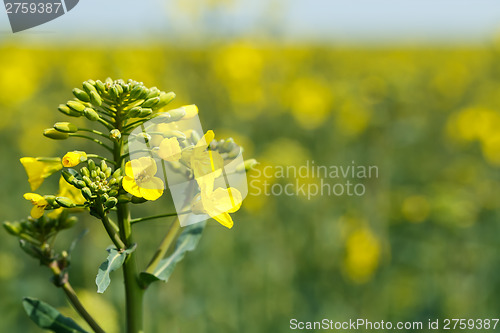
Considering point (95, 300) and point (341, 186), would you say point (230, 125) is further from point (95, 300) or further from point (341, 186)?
point (95, 300)

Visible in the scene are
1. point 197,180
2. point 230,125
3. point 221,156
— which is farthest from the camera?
point 230,125

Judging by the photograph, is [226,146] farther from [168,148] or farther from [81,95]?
[81,95]

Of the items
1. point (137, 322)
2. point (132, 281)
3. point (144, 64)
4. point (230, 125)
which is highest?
point (132, 281)

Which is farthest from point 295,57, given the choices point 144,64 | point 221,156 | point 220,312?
point 221,156

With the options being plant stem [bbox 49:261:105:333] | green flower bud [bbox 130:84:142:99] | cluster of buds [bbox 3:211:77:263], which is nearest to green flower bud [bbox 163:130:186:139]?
green flower bud [bbox 130:84:142:99]

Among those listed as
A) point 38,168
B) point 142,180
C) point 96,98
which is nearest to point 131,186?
point 142,180

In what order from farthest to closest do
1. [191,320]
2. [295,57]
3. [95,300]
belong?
[295,57], [191,320], [95,300]

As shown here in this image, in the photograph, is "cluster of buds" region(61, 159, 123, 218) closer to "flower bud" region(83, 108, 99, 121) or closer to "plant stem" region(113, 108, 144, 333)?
"plant stem" region(113, 108, 144, 333)
